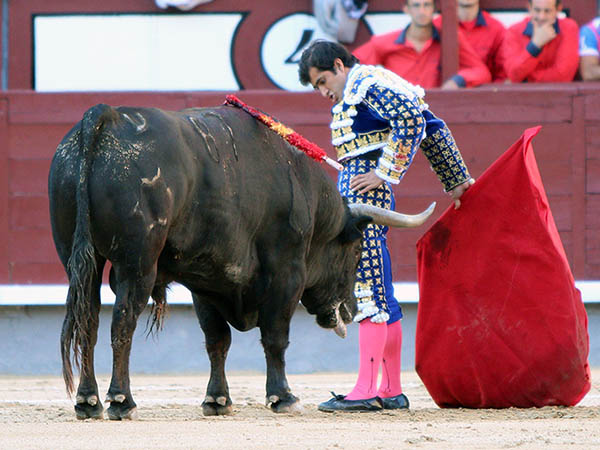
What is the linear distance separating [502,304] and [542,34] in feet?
10.8

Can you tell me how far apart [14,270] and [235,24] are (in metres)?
2.29

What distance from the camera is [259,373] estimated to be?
25.1 feet

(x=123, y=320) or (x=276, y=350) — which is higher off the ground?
(x=123, y=320)

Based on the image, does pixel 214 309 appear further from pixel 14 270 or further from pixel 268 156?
pixel 14 270

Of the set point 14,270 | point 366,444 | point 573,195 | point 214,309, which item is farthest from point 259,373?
point 366,444

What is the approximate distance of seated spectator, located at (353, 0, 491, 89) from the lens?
7867 millimetres

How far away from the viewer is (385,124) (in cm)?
493

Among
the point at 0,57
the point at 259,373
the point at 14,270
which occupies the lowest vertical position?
the point at 259,373

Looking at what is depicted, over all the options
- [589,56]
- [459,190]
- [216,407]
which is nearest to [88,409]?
[216,407]

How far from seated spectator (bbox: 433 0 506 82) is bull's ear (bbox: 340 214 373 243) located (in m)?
3.32

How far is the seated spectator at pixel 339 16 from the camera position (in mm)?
8211

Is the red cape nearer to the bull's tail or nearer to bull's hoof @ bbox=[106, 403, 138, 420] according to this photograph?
bull's hoof @ bbox=[106, 403, 138, 420]

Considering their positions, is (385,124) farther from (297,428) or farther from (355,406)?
(297,428)

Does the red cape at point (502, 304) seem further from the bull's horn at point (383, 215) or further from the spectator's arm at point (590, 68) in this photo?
the spectator's arm at point (590, 68)
